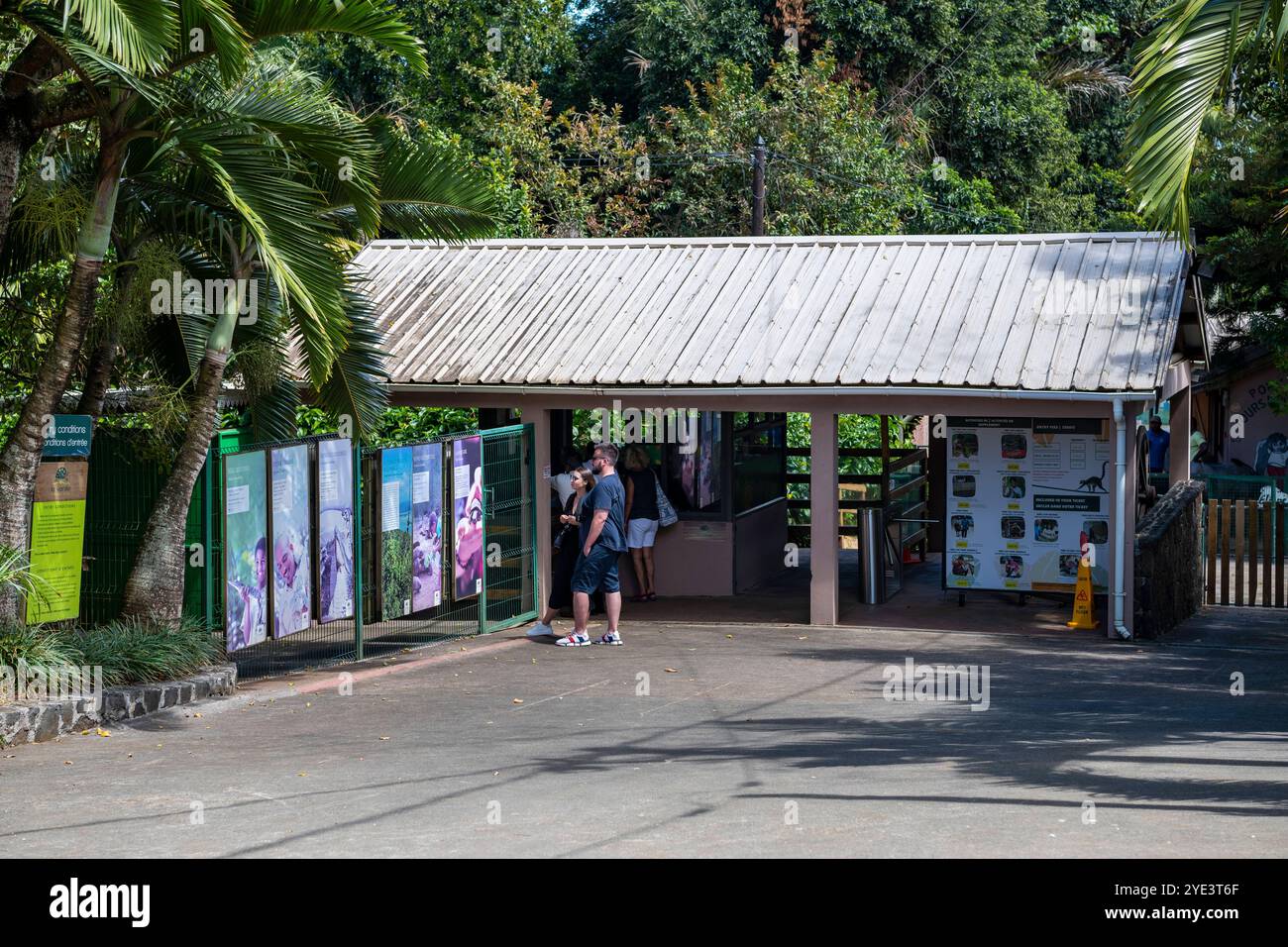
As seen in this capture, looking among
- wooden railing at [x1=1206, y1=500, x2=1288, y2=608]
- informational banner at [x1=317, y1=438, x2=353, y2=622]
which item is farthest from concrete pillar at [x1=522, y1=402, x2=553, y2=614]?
wooden railing at [x1=1206, y1=500, x2=1288, y2=608]

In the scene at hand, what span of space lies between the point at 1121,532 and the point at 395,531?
7131mm

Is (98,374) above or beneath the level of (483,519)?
above

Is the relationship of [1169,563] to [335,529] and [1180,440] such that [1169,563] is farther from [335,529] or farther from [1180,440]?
[335,529]

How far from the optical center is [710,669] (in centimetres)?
1334

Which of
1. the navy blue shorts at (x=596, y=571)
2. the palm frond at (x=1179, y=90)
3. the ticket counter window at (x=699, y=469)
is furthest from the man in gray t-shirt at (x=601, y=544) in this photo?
the palm frond at (x=1179, y=90)

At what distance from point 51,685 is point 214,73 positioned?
15.7 feet

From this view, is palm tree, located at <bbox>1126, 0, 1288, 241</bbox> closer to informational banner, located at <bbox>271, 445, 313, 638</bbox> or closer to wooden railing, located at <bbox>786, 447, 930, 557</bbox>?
informational banner, located at <bbox>271, 445, 313, 638</bbox>

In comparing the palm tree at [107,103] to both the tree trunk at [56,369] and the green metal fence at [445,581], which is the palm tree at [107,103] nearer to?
the tree trunk at [56,369]

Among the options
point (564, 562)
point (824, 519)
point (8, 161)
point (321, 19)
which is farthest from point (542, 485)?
point (8, 161)

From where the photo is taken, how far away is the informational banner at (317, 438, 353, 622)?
1317 cm

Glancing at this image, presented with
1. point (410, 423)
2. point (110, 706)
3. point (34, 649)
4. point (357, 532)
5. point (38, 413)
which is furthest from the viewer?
point (410, 423)

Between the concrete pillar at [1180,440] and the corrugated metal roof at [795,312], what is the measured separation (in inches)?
132

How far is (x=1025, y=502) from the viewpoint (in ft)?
54.1

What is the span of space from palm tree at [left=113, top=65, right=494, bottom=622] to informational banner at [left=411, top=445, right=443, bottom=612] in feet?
4.00
